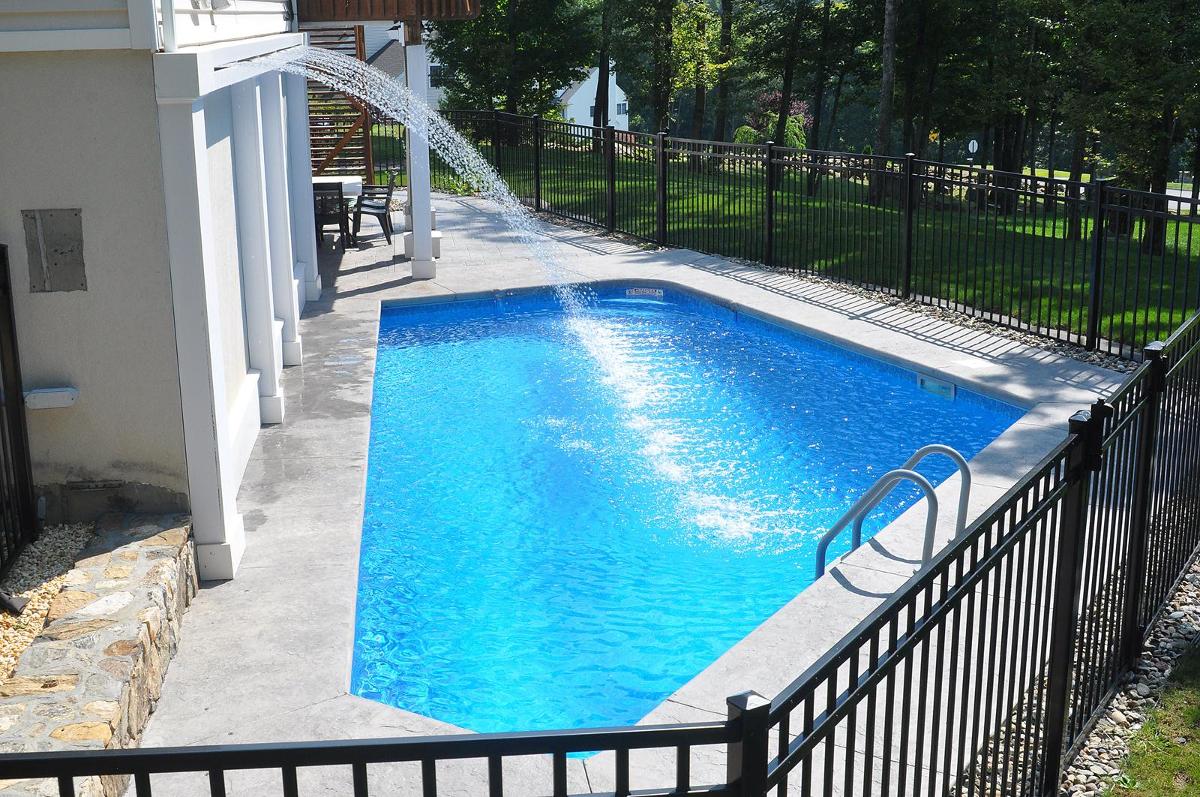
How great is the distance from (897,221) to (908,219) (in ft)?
22.8

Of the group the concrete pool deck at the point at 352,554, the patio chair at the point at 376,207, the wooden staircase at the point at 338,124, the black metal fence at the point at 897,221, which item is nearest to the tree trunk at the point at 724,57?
the black metal fence at the point at 897,221

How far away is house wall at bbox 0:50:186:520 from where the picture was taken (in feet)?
20.4

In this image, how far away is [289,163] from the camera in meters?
14.3

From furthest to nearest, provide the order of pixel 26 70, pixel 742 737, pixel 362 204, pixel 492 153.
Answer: pixel 492 153 < pixel 362 204 < pixel 26 70 < pixel 742 737

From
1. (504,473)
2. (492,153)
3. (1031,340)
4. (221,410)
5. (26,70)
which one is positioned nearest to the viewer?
(26,70)

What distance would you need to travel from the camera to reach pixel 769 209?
1600 centimetres

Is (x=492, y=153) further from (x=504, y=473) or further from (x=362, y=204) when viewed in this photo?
(x=504, y=473)

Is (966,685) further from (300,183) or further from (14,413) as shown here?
(300,183)

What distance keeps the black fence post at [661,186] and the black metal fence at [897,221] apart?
24 millimetres

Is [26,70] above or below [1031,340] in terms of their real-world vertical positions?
above

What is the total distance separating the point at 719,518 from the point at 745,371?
398 centimetres

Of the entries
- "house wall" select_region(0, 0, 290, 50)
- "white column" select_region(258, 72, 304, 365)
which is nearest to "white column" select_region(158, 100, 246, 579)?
"house wall" select_region(0, 0, 290, 50)

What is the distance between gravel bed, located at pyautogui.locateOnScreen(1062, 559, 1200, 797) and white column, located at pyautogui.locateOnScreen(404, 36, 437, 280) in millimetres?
10761

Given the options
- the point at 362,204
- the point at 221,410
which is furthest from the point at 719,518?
the point at 362,204
